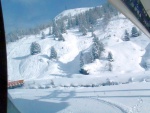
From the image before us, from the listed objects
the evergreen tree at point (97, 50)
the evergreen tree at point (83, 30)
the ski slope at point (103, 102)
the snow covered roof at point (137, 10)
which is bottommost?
the ski slope at point (103, 102)

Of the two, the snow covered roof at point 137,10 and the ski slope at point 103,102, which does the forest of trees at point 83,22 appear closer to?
the ski slope at point 103,102

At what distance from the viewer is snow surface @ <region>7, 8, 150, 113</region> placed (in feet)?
29.9

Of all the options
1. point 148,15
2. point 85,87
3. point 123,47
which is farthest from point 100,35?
point 148,15

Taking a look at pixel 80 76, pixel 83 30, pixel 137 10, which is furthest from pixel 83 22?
pixel 137 10

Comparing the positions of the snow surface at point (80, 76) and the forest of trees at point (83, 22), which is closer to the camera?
the snow surface at point (80, 76)

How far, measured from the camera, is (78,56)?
2741 centimetres

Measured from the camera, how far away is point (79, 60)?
26.0 metres

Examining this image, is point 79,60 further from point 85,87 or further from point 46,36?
point 85,87

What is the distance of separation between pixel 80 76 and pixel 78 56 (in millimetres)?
8090

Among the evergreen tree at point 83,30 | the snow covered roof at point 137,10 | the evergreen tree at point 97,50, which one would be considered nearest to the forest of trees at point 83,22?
the evergreen tree at point 83,30

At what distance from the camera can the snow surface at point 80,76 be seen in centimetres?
911

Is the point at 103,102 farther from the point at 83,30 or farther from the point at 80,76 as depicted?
the point at 83,30

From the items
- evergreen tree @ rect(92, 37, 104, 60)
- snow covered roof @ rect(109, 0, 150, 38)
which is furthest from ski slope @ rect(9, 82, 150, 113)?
evergreen tree @ rect(92, 37, 104, 60)

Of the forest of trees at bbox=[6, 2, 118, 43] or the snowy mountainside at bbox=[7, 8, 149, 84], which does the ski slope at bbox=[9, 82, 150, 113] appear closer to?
the snowy mountainside at bbox=[7, 8, 149, 84]
